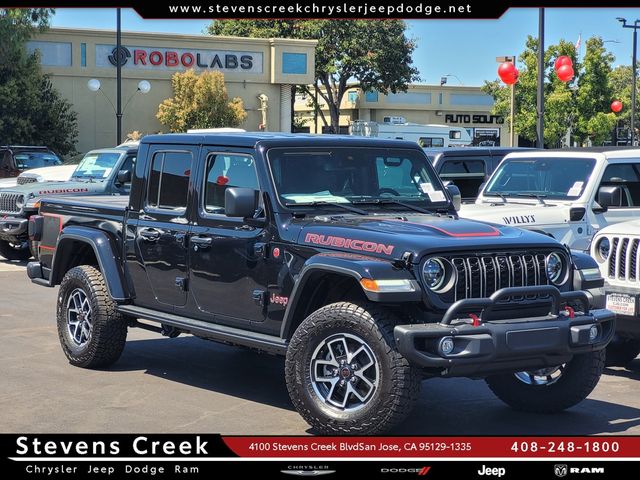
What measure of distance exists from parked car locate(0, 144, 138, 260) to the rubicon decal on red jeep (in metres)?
9.75

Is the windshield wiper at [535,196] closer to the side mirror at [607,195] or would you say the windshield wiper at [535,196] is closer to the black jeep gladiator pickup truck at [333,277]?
the side mirror at [607,195]

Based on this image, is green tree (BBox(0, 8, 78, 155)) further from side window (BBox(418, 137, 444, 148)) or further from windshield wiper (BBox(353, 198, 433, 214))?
windshield wiper (BBox(353, 198, 433, 214))

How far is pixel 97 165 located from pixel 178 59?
26758 millimetres

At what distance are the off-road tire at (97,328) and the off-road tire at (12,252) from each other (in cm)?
931

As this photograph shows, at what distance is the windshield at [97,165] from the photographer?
16719mm

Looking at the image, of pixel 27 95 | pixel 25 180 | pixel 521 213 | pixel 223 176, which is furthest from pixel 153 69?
pixel 223 176

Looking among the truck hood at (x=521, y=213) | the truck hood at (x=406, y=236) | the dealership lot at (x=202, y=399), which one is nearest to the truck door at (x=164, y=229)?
the dealership lot at (x=202, y=399)

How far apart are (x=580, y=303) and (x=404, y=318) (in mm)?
1249

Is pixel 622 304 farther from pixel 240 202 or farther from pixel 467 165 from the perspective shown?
pixel 467 165

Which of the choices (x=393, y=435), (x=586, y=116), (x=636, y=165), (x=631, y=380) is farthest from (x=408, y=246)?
(x=586, y=116)

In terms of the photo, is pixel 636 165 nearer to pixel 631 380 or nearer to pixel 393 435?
pixel 631 380

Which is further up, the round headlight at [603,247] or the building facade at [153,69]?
the building facade at [153,69]

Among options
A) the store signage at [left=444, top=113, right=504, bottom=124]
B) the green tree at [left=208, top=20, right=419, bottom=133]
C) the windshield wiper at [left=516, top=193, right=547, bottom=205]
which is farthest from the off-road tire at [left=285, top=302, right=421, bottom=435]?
the store signage at [left=444, top=113, right=504, bottom=124]

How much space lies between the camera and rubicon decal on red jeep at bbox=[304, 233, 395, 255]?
6.37 m
